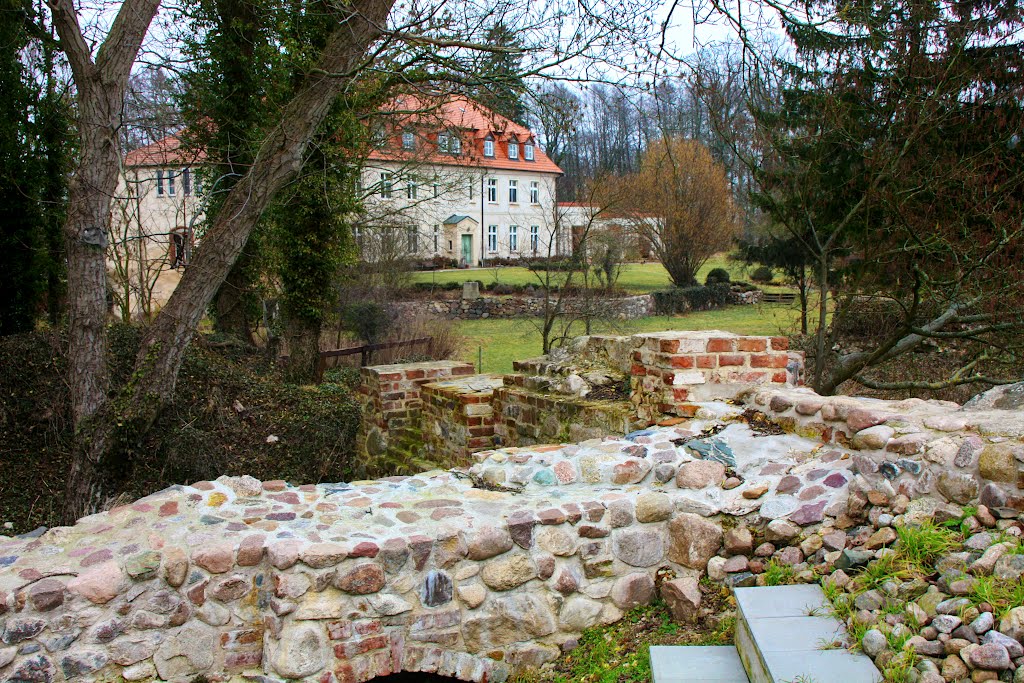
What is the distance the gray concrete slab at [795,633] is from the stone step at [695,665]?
20cm

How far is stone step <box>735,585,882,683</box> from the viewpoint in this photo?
2.43m

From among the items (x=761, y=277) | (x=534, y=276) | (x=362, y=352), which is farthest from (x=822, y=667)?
(x=761, y=277)

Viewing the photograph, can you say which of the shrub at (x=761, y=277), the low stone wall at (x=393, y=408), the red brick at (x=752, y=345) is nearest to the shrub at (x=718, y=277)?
the shrub at (x=761, y=277)

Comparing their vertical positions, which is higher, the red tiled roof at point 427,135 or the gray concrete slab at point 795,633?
the red tiled roof at point 427,135

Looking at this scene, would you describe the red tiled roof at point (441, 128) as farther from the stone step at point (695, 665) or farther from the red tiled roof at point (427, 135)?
the stone step at point (695, 665)

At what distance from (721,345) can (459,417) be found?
3.72m

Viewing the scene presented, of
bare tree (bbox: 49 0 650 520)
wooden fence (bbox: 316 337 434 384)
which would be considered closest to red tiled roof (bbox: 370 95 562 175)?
bare tree (bbox: 49 0 650 520)

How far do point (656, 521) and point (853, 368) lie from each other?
5.51 metres

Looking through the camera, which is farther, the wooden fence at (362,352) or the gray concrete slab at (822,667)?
the wooden fence at (362,352)

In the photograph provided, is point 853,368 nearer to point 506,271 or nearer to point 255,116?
point 255,116

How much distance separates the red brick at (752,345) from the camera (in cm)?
491

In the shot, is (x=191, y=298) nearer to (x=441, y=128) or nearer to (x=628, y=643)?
(x=628, y=643)

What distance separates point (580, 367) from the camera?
21.1ft

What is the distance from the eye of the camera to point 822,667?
245 cm
